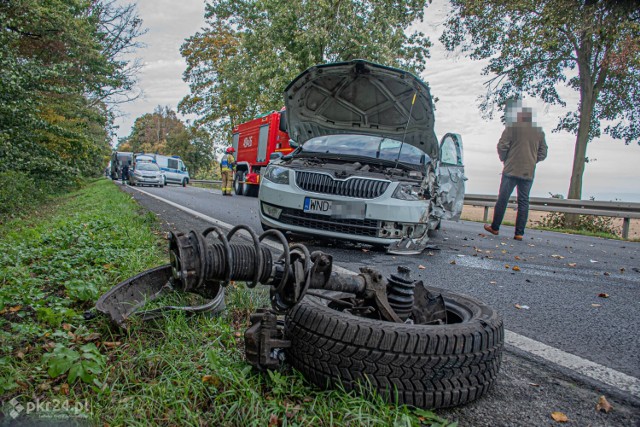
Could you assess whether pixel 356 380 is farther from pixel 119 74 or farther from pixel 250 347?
pixel 119 74

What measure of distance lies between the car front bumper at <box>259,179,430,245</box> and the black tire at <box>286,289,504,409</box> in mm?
2691

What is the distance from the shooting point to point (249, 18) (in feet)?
87.0

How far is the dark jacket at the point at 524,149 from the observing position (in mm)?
6992

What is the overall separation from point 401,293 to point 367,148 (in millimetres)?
3854

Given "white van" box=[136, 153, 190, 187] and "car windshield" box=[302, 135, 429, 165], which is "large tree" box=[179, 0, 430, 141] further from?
"car windshield" box=[302, 135, 429, 165]

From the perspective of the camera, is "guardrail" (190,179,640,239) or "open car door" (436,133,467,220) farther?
"guardrail" (190,179,640,239)

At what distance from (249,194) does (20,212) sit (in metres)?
9.27

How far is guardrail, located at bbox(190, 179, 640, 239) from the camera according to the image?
9.95 meters

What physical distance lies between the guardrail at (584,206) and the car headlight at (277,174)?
8.12 m

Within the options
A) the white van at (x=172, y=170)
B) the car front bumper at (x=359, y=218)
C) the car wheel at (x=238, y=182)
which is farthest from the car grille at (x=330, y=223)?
the white van at (x=172, y=170)

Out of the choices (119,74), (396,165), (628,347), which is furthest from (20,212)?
(119,74)

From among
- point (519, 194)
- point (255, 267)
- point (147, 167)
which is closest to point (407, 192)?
point (255, 267)

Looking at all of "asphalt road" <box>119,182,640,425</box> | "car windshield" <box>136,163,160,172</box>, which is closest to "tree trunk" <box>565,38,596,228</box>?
"asphalt road" <box>119,182,640,425</box>

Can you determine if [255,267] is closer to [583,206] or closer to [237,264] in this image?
[237,264]
